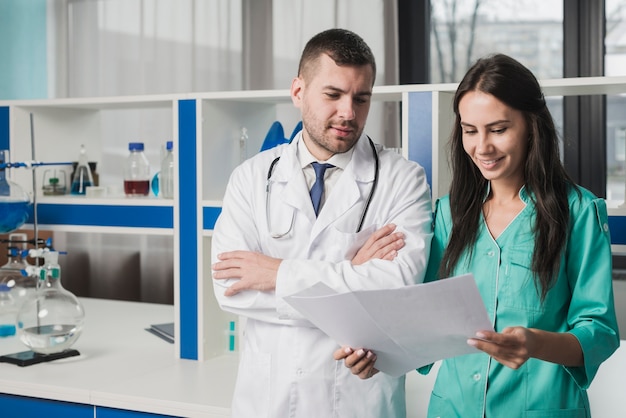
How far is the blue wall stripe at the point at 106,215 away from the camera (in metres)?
2.43

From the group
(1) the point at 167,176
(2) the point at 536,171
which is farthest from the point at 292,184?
(1) the point at 167,176

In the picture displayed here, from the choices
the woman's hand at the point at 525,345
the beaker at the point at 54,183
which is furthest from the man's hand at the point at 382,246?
the beaker at the point at 54,183

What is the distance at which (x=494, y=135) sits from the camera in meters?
1.36

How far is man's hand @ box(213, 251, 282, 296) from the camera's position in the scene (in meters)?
1.60

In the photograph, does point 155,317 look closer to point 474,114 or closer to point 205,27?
point 205,27

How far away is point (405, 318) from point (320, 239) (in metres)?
0.45

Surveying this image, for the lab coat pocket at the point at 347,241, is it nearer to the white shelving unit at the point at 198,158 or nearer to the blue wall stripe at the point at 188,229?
the white shelving unit at the point at 198,158

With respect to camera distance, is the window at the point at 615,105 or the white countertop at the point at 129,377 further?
the window at the point at 615,105

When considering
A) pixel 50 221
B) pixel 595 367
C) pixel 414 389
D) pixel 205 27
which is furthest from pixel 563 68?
pixel 595 367

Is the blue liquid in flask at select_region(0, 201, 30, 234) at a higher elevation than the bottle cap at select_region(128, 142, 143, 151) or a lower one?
lower

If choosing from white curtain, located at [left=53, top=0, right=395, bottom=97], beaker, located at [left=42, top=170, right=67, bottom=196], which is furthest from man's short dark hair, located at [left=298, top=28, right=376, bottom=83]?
white curtain, located at [left=53, top=0, right=395, bottom=97]

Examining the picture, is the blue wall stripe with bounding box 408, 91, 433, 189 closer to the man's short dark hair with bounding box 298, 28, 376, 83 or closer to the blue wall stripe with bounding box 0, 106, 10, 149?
the man's short dark hair with bounding box 298, 28, 376, 83

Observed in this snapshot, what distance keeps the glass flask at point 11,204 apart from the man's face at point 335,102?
1255 mm

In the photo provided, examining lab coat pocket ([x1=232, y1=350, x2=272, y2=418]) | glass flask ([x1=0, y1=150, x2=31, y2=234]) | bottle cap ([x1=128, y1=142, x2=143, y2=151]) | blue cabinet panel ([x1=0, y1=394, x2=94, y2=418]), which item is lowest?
blue cabinet panel ([x1=0, y1=394, x2=94, y2=418])
